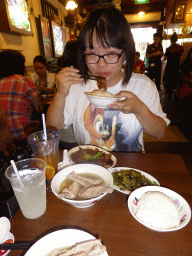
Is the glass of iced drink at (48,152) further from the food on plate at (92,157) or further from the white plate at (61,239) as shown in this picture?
the white plate at (61,239)

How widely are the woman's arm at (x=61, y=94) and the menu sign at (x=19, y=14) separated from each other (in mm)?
3734

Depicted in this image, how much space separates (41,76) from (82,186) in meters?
4.74

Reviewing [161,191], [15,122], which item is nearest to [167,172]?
[161,191]

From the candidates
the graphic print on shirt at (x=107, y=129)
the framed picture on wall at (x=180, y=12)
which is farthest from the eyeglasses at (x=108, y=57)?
the framed picture on wall at (x=180, y=12)

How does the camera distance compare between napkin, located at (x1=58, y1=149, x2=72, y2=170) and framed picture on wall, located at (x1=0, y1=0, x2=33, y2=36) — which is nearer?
napkin, located at (x1=58, y1=149, x2=72, y2=170)

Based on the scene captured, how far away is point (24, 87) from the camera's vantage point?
2.66m

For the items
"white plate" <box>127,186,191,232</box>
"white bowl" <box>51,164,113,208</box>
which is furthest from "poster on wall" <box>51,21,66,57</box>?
"white plate" <box>127,186,191,232</box>

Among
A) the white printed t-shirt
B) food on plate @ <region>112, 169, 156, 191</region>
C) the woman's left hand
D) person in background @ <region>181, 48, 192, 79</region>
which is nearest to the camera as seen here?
food on plate @ <region>112, 169, 156, 191</region>

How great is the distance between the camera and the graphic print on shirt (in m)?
1.89

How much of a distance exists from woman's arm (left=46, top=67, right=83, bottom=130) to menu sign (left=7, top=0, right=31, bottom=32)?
373 centimetres

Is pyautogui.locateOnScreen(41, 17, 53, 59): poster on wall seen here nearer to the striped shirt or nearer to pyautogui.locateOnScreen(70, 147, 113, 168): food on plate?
the striped shirt

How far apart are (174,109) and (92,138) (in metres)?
5.85

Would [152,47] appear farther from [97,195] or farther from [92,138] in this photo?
[97,195]

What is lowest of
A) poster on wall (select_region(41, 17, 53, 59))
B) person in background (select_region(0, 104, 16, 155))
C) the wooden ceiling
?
person in background (select_region(0, 104, 16, 155))
